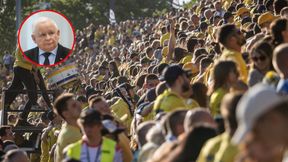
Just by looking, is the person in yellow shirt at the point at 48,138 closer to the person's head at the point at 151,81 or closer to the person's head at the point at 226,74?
the person's head at the point at 151,81

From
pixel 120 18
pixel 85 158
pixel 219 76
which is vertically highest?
pixel 219 76

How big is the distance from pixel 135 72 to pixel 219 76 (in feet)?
37.4

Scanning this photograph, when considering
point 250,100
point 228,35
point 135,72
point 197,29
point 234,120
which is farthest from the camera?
point 197,29

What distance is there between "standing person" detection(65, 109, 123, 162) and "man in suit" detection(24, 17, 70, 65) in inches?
324

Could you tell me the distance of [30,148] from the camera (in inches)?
754

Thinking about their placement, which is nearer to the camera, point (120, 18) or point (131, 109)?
point (131, 109)

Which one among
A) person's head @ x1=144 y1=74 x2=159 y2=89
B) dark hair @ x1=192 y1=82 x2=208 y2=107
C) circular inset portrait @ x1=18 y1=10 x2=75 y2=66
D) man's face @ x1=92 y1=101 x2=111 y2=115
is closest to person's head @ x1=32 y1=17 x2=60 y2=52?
circular inset portrait @ x1=18 y1=10 x2=75 y2=66

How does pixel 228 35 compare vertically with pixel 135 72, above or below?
above

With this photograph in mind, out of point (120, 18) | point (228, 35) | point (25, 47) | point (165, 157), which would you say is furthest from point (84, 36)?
point (165, 157)

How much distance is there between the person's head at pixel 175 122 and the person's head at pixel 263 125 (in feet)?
10.3

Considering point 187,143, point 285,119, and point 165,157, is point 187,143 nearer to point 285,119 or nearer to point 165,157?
point 165,157

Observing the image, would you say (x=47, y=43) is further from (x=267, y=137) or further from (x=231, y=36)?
(x=267, y=137)

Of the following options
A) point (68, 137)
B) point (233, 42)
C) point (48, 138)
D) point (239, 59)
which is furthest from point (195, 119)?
point (48, 138)

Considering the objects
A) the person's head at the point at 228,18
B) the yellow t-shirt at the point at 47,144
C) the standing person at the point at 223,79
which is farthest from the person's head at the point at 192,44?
the standing person at the point at 223,79
